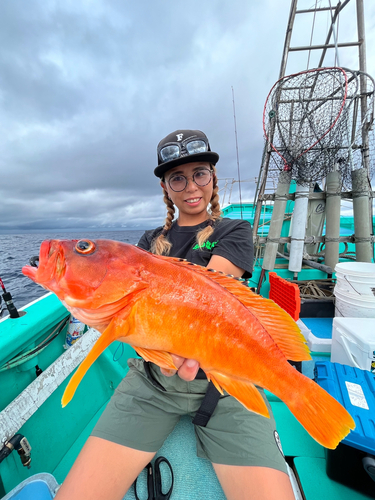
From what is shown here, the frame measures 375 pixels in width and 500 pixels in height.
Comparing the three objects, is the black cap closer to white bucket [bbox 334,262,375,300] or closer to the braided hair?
the braided hair

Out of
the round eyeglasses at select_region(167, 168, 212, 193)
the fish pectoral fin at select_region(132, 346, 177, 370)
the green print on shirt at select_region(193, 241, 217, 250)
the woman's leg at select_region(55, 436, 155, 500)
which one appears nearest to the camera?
the fish pectoral fin at select_region(132, 346, 177, 370)

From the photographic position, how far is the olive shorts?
1473mm

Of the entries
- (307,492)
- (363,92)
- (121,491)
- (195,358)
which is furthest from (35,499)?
(363,92)

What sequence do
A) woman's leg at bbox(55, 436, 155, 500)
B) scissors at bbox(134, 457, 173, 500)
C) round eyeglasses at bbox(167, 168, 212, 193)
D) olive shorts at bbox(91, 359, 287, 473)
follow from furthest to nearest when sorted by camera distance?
round eyeglasses at bbox(167, 168, 212, 193) < scissors at bbox(134, 457, 173, 500) < olive shorts at bbox(91, 359, 287, 473) < woman's leg at bbox(55, 436, 155, 500)

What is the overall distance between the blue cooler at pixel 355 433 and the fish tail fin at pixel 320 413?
608 mm

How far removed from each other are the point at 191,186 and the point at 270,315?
144cm

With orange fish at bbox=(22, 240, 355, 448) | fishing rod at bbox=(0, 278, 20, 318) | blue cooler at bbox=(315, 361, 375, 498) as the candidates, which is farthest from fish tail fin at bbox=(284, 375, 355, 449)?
fishing rod at bbox=(0, 278, 20, 318)

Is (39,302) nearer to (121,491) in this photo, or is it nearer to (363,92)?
(121,491)

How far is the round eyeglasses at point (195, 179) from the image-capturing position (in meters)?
2.24

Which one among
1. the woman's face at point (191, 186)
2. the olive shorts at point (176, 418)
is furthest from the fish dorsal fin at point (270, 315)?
the woman's face at point (191, 186)

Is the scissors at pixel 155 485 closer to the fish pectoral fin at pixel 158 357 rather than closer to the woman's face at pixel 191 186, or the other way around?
the fish pectoral fin at pixel 158 357

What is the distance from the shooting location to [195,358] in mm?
1262

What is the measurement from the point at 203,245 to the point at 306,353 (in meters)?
1.20

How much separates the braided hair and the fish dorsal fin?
0.81 metres
